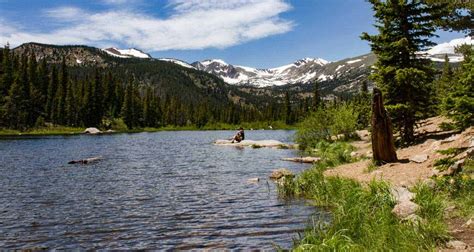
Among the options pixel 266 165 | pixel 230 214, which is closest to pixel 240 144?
pixel 266 165

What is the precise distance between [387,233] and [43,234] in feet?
38.0

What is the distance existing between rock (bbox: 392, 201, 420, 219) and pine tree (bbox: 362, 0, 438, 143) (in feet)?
58.2

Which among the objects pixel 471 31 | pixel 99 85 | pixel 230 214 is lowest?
pixel 230 214

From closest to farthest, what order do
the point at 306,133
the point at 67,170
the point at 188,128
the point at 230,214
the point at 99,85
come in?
the point at 230,214 → the point at 67,170 → the point at 306,133 → the point at 99,85 → the point at 188,128

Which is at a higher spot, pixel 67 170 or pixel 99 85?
pixel 99 85

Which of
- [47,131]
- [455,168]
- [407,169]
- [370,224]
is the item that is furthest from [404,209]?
[47,131]

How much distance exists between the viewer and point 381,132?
933 inches

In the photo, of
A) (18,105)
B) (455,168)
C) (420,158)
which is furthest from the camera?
(18,105)

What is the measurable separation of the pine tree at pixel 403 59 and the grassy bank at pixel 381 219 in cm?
1390

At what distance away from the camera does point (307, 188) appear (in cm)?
2242

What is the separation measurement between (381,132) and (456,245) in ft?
48.7

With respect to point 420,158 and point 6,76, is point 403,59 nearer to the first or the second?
point 420,158

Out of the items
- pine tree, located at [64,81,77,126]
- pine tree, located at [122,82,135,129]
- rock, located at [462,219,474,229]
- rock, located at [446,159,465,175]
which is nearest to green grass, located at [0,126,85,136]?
pine tree, located at [64,81,77,126]

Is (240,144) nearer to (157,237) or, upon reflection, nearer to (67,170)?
(67,170)
